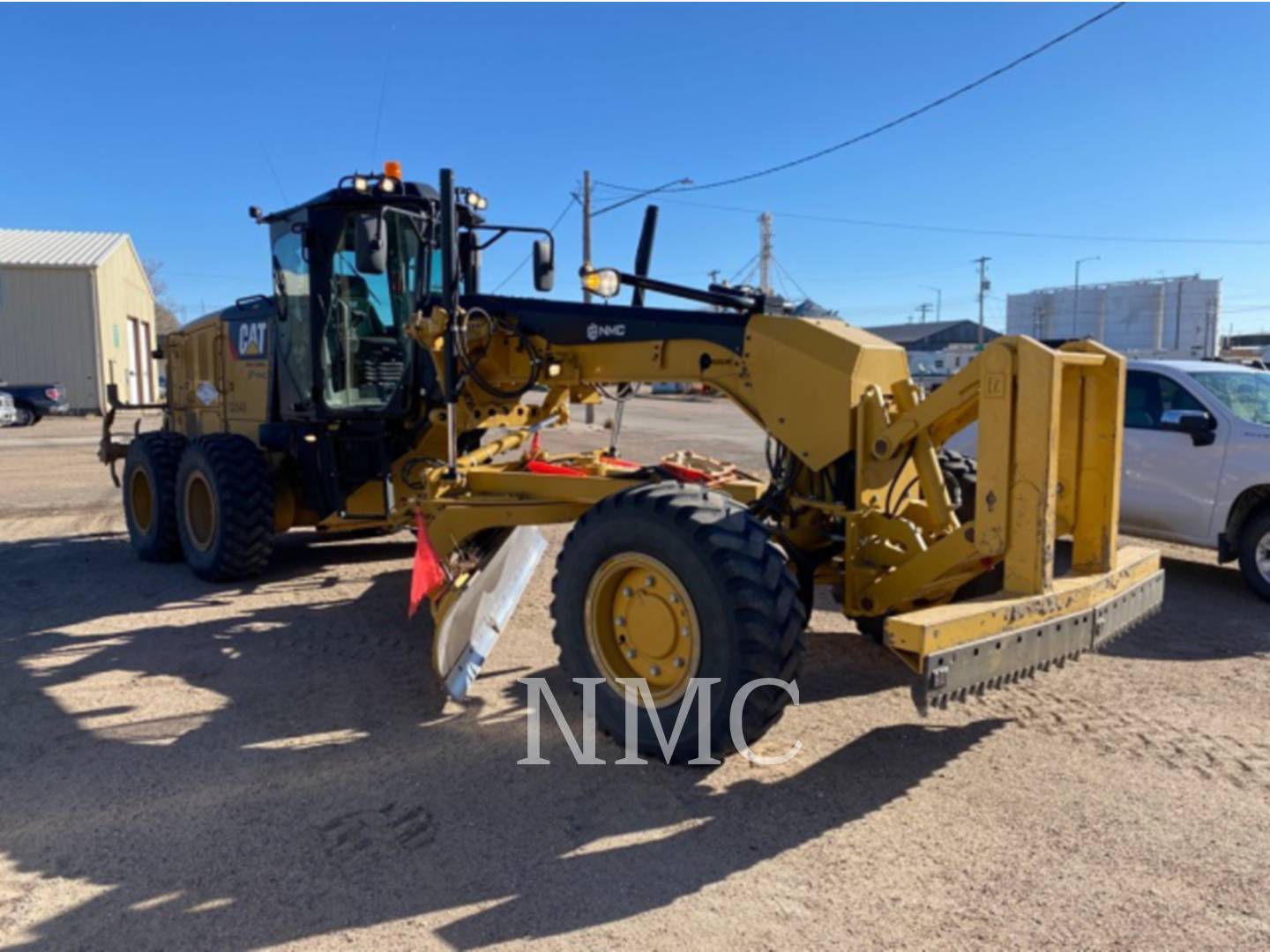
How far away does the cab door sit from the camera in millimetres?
7414

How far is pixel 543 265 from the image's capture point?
6.33 m

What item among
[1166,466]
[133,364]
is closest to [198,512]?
[1166,466]

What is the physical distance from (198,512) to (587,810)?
5532mm

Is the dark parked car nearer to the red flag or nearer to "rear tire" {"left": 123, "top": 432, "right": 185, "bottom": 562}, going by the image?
"rear tire" {"left": 123, "top": 432, "right": 185, "bottom": 562}

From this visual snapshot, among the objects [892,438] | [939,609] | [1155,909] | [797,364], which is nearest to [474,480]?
[797,364]

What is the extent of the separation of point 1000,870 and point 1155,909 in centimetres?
47

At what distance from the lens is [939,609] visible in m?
3.54

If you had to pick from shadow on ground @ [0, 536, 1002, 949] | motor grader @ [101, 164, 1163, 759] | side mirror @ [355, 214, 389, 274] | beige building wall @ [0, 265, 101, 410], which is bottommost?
shadow on ground @ [0, 536, 1002, 949]

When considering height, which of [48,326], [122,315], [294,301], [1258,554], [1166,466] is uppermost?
[122,315]

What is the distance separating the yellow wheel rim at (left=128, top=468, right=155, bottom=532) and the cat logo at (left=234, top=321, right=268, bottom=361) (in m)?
1.57

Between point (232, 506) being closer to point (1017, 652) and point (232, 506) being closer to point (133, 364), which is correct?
point (1017, 652)

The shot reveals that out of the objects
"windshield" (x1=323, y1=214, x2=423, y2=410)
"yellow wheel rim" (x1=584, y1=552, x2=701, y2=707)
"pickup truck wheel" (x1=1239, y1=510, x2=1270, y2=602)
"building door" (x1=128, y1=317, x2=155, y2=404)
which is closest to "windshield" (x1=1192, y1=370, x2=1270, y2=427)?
"pickup truck wheel" (x1=1239, y1=510, x2=1270, y2=602)

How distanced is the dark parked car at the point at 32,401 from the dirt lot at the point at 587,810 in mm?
26989

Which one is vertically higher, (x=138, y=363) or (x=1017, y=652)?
(x=138, y=363)
